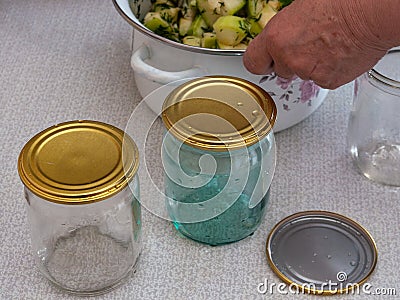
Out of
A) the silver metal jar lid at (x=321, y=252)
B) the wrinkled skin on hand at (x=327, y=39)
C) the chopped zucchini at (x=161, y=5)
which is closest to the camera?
the wrinkled skin on hand at (x=327, y=39)

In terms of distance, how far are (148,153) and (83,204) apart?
0.31 meters

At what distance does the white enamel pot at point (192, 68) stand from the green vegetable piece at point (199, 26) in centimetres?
7

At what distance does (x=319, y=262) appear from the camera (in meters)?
0.89

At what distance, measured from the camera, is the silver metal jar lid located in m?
0.87

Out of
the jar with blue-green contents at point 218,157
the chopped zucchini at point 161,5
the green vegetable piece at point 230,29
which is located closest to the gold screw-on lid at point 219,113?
the jar with blue-green contents at point 218,157

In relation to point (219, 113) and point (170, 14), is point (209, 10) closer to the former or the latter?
point (170, 14)

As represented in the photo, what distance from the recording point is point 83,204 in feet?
2.46

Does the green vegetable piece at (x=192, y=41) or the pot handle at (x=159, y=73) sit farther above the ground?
the green vegetable piece at (x=192, y=41)

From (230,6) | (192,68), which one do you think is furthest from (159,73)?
(230,6)

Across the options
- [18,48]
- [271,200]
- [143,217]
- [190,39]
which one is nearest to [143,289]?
[143,217]

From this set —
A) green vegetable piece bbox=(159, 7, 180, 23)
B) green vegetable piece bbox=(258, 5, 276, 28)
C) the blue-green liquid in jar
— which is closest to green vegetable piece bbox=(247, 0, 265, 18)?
green vegetable piece bbox=(258, 5, 276, 28)

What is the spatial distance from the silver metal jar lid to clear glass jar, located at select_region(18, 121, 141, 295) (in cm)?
19

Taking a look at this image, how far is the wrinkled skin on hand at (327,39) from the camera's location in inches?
29.4

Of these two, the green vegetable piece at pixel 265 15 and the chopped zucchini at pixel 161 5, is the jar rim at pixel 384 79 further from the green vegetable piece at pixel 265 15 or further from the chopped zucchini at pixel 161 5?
the chopped zucchini at pixel 161 5
